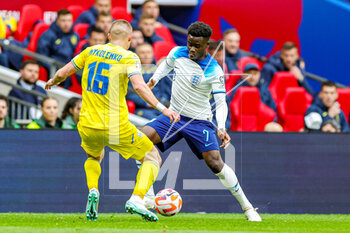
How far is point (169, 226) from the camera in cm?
839

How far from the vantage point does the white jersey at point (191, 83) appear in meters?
9.27

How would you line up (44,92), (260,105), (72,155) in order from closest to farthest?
(72,155) < (44,92) < (260,105)

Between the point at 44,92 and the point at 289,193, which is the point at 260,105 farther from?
the point at 44,92

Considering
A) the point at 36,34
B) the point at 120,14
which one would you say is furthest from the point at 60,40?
the point at 120,14

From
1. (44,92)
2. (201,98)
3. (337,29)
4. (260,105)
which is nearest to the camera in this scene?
(201,98)

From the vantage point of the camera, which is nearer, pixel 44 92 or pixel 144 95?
pixel 144 95

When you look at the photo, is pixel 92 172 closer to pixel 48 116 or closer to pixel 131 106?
pixel 48 116

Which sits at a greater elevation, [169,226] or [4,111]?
[4,111]

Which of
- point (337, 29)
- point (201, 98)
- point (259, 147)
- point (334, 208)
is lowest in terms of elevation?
point (334, 208)

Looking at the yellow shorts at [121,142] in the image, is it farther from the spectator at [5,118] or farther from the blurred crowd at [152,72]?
the spectator at [5,118]

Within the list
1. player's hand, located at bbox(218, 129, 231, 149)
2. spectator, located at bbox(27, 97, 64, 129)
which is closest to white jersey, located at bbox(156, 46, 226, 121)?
player's hand, located at bbox(218, 129, 231, 149)

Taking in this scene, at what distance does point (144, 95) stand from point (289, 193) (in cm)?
388

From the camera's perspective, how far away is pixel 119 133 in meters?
8.37

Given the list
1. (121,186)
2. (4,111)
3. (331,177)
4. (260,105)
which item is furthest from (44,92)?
(331,177)
